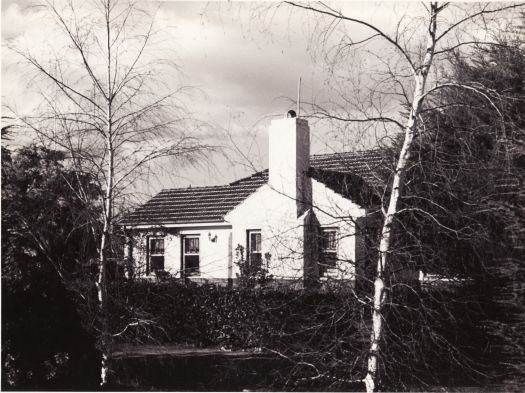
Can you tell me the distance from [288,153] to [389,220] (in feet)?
27.8

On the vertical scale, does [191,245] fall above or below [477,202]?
below

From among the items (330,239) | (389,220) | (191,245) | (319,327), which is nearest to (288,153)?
(191,245)

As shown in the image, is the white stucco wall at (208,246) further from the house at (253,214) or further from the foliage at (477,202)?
the foliage at (477,202)

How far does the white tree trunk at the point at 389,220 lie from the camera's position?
7.04 meters

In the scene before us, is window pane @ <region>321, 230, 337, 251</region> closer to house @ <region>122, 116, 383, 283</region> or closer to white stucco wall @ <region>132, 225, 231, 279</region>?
house @ <region>122, 116, 383, 283</region>

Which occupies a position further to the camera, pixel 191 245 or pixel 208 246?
pixel 191 245

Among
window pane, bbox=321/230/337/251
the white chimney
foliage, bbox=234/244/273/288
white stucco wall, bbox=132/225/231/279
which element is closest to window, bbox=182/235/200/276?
white stucco wall, bbox=132/225/231/279

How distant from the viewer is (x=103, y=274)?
29.3ft

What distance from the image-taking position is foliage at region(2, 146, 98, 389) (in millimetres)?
8703

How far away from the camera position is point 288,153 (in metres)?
15.5

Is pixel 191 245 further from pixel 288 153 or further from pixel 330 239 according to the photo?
pixel 330 239

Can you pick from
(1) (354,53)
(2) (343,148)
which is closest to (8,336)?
(2) (343,148)

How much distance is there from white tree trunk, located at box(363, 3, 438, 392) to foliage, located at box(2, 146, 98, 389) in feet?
13.7

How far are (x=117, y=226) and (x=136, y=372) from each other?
303 cm
